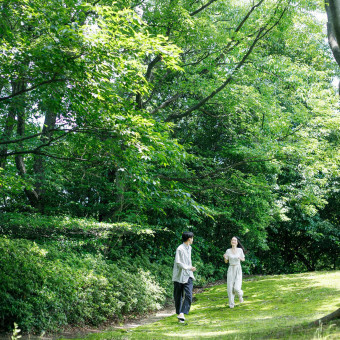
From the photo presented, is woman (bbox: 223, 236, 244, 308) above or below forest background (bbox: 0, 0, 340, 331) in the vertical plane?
below

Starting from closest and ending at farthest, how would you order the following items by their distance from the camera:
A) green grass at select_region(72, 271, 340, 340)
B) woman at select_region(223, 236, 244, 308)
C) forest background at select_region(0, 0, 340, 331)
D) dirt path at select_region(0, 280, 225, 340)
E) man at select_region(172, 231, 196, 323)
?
green grass at select_region(72, 271, 340, 340) → dirt path at select_region(0, 280, 225, 340) → forest background at select_region(0, 0, 340, 331) → man at select_region(172, 231, 196, 323) → woman at select_region(223, 236, 244, 308)

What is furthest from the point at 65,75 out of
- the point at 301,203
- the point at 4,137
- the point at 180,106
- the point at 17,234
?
the point at 301,203

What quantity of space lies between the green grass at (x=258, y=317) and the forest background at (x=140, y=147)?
1670mm

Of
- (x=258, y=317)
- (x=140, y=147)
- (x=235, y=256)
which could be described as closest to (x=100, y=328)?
(x=258, y=317)

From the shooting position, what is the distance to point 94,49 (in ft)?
21.9

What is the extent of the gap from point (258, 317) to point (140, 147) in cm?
428

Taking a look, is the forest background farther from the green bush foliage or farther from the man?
the man

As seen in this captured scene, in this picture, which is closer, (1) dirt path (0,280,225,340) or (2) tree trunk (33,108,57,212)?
(1) dirt path (0,280,225,340)

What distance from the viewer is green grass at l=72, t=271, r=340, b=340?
16.1 ft

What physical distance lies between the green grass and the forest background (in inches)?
65.8

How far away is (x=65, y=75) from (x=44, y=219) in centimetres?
498

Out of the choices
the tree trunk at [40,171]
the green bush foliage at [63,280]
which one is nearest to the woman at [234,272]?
the green bush foliage at [63,280]

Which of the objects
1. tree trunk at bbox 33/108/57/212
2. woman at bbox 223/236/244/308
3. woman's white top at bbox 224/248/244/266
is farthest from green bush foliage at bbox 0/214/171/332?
tree trunk at bbox 33/108/57/212

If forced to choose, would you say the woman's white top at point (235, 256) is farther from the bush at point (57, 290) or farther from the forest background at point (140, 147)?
the bush at point (57, 290)
